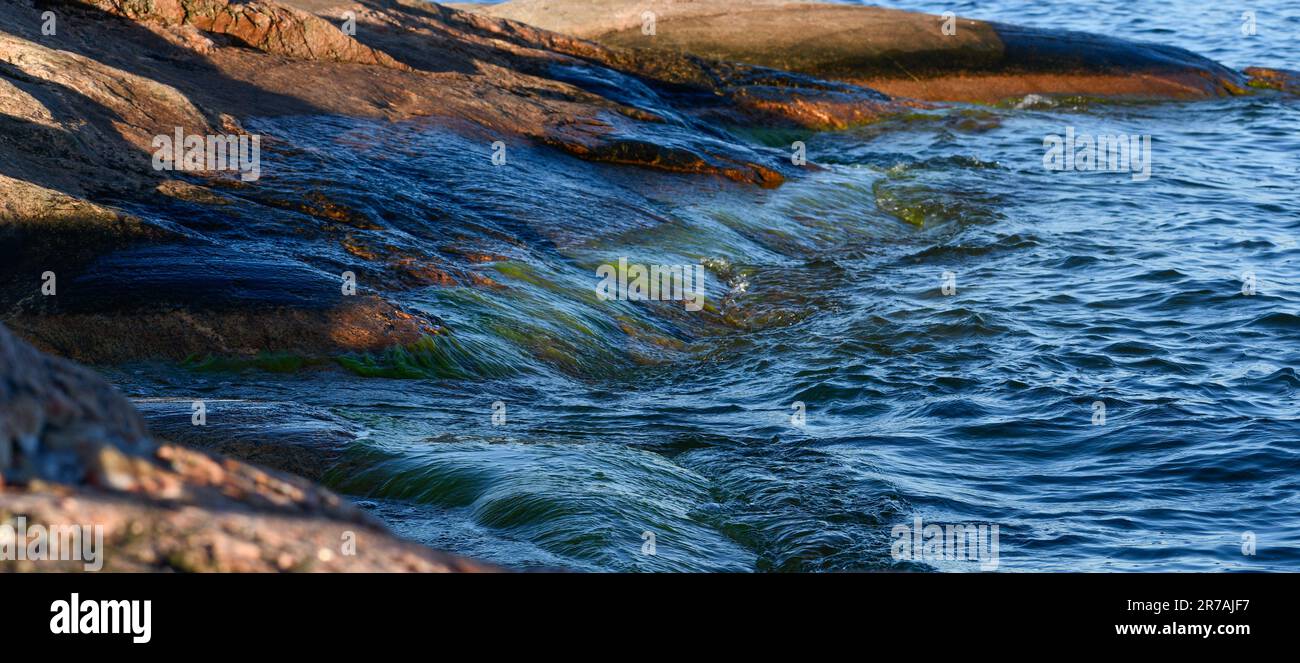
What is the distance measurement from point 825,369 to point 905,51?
12.2 m

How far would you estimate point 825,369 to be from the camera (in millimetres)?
9859

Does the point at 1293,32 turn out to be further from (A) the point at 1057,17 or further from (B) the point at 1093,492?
(B) the point at 1093,492

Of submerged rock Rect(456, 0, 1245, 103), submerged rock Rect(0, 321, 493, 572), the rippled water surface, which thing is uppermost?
submerged rock Rect(456, 0, 1245, 103)

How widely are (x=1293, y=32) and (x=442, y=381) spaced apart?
23.4m

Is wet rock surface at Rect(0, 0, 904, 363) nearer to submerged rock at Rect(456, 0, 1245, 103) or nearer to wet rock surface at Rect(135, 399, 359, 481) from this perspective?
wet rock surface at Rect(135, 399, 359, 481)

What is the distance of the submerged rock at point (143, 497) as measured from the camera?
2375 mm

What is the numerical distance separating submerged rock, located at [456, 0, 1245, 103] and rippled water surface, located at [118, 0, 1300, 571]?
163 inches

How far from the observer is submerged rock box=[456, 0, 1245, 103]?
20.5 m

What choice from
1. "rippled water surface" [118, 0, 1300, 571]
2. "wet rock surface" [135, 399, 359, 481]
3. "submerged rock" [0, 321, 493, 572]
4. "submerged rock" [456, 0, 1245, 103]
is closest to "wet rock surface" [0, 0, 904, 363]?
"rippled water surface" [118, 0, 1300, 571]

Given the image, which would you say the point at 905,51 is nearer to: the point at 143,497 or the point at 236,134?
the point at 236,134

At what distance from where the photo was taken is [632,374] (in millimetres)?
9625
